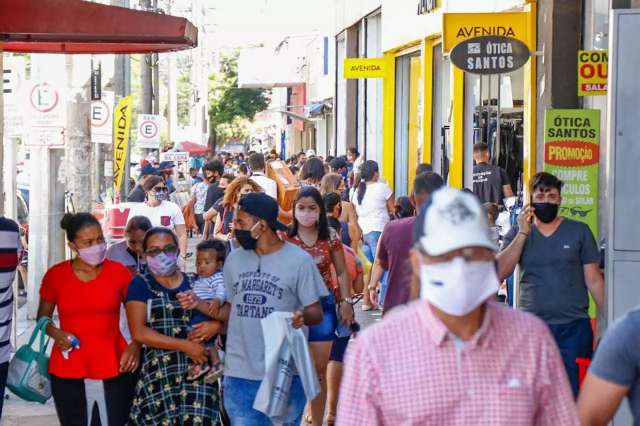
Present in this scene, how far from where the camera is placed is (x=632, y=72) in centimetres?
745

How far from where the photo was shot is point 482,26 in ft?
49.3

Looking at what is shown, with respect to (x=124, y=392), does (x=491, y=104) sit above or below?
above

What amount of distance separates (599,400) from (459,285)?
909 millimetres

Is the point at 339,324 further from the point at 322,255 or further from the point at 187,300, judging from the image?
the point at 187,300

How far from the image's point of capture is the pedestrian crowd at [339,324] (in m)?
3.32

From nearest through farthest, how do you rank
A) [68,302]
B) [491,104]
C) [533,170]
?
[68,302] → [533,170] → [491,104]

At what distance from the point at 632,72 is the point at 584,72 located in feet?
13.6

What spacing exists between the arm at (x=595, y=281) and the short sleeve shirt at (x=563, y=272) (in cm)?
3

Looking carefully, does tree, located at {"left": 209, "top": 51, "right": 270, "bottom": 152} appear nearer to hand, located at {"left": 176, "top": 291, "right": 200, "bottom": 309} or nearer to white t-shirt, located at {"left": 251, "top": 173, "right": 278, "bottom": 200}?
white t-shirt, located at {"left": 251, "top": 173, "right": 278, "bottom": 200}

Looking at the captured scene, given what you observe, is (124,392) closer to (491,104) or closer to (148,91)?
(491,104)

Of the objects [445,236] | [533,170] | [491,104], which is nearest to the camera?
[445,236]

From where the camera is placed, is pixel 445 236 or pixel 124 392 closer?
pixel 445 236

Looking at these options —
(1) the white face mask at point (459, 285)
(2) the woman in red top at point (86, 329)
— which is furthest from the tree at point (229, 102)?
(1) the white face mask at point (459, 285)

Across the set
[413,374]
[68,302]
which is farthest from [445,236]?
[68,302]
